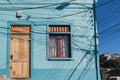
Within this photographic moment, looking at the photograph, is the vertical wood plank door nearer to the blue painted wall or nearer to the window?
the blue painted wall

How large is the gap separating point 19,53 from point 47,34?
1.77m

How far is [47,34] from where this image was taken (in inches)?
838

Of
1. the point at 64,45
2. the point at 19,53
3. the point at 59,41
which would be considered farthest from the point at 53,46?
the point at 19,53

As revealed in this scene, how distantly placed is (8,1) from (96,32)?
495cm

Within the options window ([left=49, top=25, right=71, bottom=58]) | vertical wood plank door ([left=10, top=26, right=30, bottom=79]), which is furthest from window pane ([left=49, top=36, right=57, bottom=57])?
vertical wood plank door ([left=10, top=26, right=30, bottom=79])

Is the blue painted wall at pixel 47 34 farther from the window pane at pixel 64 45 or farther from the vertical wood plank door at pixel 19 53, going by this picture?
the window pane at pixel 64 45

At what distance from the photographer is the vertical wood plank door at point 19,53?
68.6ft

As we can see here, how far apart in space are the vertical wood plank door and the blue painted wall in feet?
0.92

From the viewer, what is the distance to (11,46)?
21.1m

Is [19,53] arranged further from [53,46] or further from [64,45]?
[64,45]

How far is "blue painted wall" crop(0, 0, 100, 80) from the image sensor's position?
2086 centimetres

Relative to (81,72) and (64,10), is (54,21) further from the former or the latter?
(81,72)

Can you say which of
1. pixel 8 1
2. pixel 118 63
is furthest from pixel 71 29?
pixel 118 63

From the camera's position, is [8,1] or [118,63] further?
[118,63]
